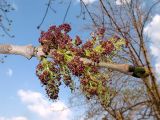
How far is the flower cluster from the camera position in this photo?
576 centimetres

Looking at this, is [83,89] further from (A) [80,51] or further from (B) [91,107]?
(B) [91,107]

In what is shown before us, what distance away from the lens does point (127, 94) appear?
22.8 meters

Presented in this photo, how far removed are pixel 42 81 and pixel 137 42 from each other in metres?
14.5

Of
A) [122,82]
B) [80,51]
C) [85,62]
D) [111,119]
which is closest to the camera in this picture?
[85,62]

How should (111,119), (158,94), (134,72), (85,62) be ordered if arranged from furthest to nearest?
(111,119)
(158,94)
(85,62)
(134,72)

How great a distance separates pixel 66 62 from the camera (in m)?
5.89

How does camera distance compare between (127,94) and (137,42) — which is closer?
(137,42)

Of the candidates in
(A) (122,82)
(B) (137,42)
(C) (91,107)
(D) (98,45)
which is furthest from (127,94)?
(D) (98,45)

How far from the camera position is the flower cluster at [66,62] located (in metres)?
5.76

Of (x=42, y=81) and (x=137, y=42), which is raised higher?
(x=137, y=42)

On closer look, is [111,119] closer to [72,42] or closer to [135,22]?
[135,22]

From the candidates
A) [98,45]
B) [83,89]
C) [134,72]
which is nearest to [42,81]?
[83,89]

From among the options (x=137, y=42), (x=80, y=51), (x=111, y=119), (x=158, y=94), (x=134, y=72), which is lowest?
(x=134, y=72)

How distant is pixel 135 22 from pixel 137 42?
1.08 meters
